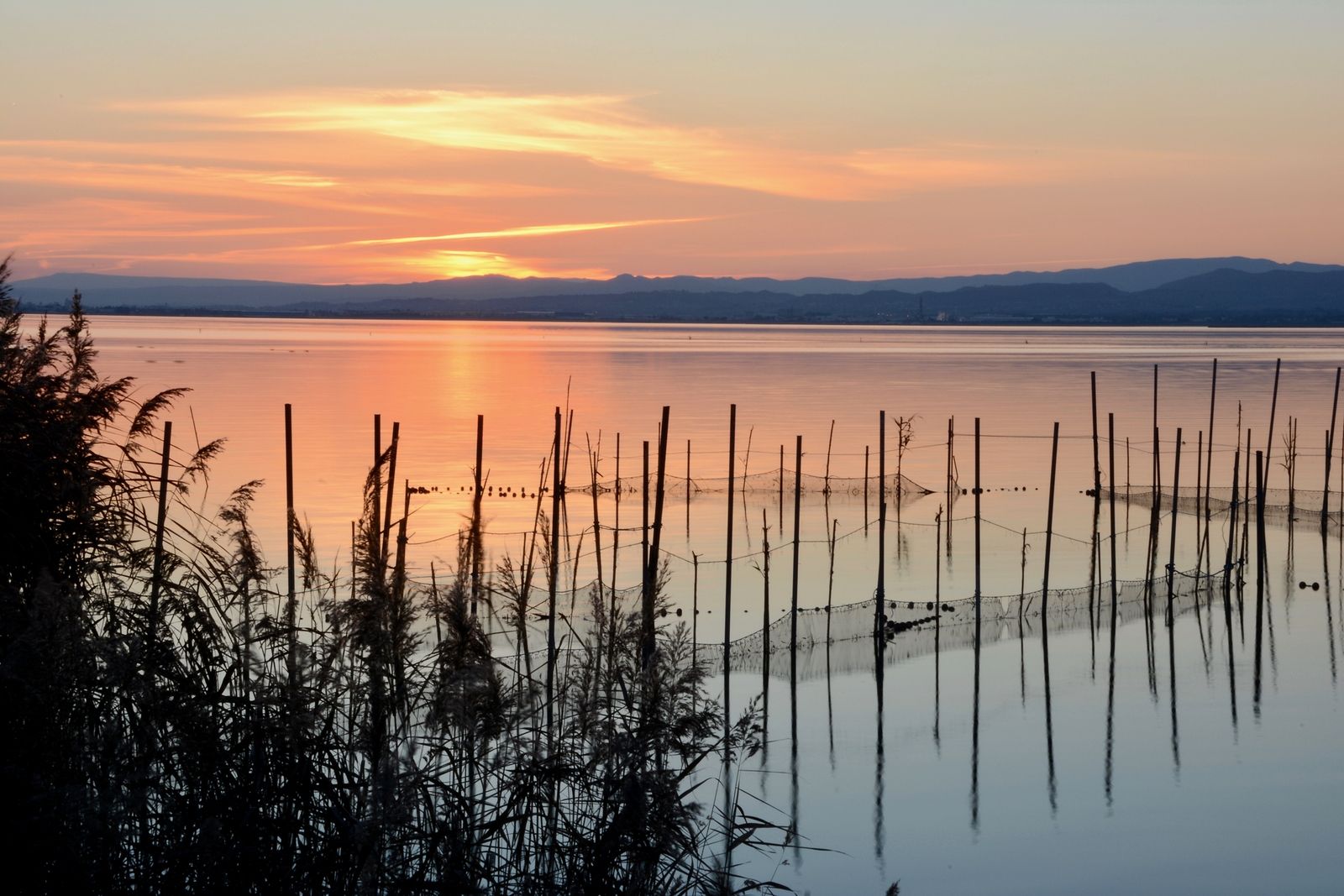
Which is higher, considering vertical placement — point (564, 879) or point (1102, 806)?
point (564, 879)

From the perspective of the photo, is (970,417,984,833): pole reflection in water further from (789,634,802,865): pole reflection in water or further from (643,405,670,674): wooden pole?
(643,405,670,674): wooden pole

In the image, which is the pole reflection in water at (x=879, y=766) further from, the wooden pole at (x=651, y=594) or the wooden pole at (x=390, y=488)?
the wooden pole at (x=390, y=488)

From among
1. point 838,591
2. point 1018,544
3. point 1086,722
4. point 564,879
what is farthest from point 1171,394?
point 564,879

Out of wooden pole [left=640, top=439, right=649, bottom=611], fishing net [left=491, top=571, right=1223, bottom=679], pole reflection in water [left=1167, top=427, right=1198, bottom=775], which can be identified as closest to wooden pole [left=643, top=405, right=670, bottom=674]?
wooden pole [left=640, top=439, right=649, bottom=611]

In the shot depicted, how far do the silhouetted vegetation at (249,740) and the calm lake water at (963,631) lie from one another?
107 inches

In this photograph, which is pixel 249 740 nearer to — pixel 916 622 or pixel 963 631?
pixel 916 622

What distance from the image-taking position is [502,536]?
22.5 meters

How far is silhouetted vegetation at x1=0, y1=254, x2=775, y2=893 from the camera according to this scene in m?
5.16

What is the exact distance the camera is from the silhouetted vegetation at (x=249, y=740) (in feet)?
16.9

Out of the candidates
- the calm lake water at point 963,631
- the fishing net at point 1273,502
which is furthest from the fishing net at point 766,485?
A: the fishing net at point 1273,502

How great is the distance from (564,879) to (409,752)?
1.13m

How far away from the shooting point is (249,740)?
17.6 ft

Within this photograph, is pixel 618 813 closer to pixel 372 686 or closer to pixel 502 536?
pixel 372 686

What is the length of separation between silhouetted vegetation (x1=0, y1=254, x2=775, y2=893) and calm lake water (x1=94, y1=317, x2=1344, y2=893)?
271 centimetres
